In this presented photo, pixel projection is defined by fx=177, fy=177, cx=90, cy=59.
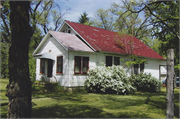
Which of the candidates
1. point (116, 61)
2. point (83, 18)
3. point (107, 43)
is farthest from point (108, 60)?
point (83, 18)

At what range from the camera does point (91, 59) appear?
16125 millimetres

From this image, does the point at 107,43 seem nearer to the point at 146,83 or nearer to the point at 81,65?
the point at 81,65

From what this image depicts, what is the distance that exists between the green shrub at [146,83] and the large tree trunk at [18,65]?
45.2ft

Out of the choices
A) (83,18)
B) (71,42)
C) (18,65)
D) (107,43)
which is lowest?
(18,65)

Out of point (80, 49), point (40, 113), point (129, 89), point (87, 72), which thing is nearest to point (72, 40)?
point (80, 49)

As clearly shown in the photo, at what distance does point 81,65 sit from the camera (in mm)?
15344

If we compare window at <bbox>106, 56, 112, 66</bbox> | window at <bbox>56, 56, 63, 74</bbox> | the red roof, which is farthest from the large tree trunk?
window at <bbox>106, 56, 112, 66</bbox>

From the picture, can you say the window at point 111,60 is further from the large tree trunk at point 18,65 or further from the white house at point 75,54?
the large tree trunk at point 18,65

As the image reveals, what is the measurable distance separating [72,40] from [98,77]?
188 inches

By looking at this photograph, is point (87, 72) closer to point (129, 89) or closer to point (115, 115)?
point (129, 89)

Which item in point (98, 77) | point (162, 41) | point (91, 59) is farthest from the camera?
point (162, 41)

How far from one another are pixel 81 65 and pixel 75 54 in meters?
1.10

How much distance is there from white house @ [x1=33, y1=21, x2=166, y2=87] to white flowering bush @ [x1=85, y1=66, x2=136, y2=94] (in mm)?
1162

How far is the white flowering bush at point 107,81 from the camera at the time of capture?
14.0 m
